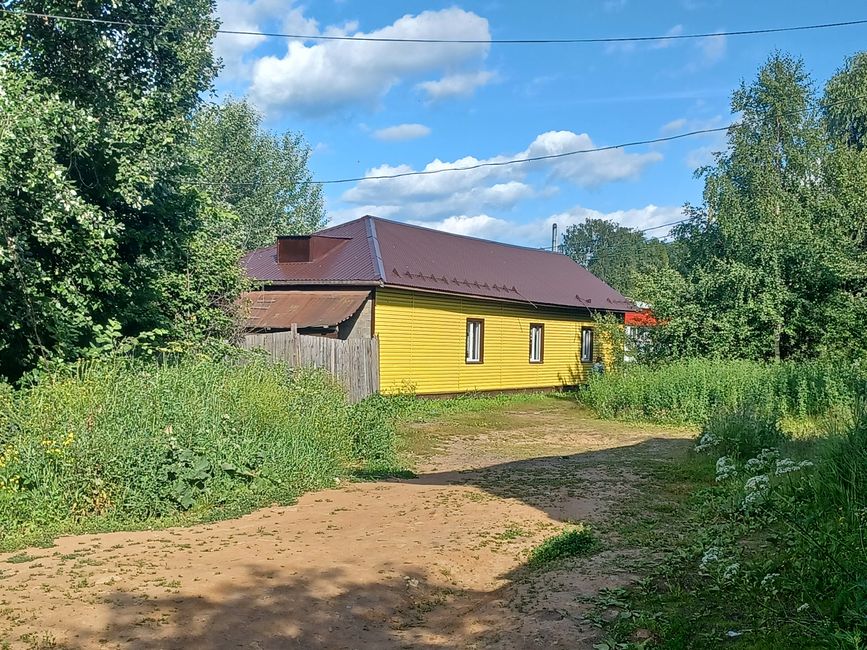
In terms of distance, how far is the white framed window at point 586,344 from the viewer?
26591mm

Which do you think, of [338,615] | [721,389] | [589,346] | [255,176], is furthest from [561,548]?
[255,176]

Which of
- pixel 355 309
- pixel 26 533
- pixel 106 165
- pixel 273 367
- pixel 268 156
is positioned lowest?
pixel 26 533

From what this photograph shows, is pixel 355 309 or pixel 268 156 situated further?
pixel 268 156

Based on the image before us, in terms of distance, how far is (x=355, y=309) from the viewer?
56.1 feet

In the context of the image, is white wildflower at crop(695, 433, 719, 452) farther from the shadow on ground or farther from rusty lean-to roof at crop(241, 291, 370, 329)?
rusty lean-to roof at crop(241, 291, 370, 329)

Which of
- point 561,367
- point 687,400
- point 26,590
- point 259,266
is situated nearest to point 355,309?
point 259,266

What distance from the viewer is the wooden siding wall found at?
61.2 feet

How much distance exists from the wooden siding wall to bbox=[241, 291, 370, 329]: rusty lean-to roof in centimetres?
91

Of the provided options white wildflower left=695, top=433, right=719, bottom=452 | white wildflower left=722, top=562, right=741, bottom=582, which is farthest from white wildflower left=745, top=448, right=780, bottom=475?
white wildflower left=722, top=562, right=741, bottom=582

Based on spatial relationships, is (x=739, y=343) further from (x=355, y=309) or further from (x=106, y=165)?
(x=106, y=165)

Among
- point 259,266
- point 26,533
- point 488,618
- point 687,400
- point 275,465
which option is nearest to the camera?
point 488,618

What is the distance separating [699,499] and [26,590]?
5998 mm

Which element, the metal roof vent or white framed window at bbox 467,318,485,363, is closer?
the metal roof vent

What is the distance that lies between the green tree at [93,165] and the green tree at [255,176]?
24343 mm
